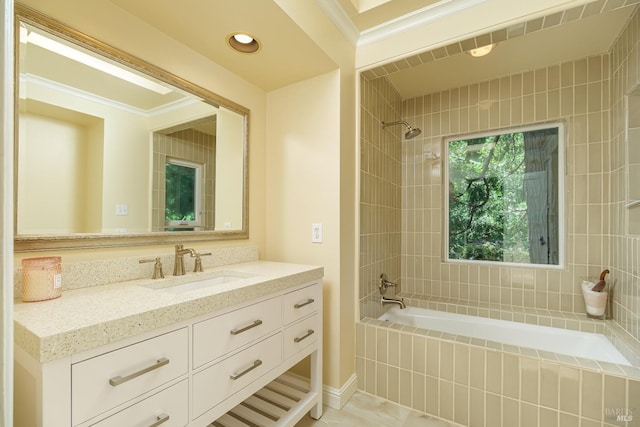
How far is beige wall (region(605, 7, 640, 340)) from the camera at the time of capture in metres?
1.71


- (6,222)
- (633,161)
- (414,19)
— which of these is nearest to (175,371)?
(6,222)

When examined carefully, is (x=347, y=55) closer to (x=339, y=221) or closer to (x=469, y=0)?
(x=469, y=0)

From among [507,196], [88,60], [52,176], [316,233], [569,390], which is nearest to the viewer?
[52,176]

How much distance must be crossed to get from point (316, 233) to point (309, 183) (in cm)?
34

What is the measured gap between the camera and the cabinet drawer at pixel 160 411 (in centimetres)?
80

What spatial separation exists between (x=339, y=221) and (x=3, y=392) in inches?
59.3

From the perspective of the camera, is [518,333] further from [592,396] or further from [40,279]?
[40,279]

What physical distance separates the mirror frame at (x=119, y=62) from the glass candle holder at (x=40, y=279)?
154mm

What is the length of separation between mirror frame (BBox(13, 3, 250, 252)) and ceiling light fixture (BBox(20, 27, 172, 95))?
3 centimetres

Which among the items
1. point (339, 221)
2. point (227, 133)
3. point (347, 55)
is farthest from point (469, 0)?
point (227, 133)

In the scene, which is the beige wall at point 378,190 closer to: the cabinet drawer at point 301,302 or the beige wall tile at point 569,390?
the cabinet drawer at point 301,302

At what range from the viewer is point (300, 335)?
1.50m

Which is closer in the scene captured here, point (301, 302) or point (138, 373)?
point (138, 373)

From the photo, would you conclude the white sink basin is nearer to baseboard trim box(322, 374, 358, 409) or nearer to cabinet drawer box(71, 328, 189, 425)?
cabinet drawer box(71, 328, 189, 425)
